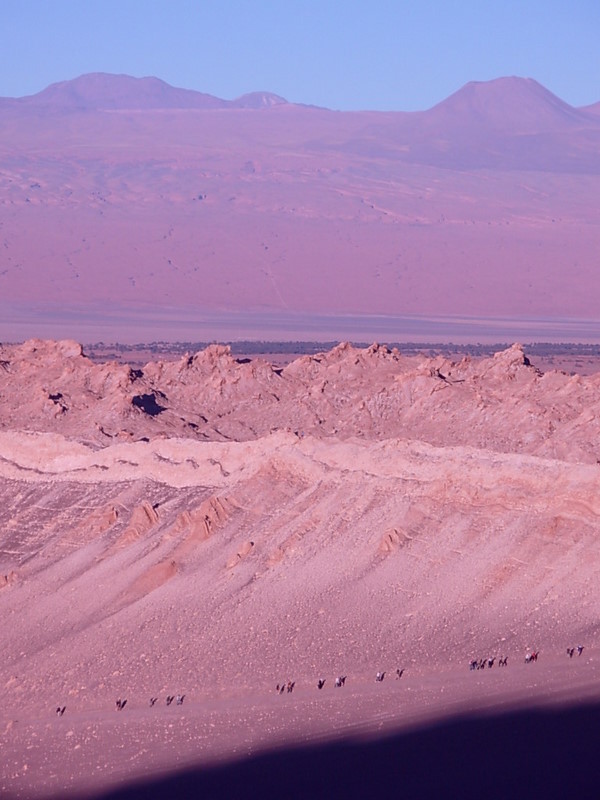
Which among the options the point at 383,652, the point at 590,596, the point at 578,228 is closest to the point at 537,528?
the point at 590,596

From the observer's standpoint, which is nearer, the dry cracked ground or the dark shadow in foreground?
the dark shadow in foreground

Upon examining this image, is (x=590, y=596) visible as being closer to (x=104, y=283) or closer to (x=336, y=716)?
(x=336, y=716)

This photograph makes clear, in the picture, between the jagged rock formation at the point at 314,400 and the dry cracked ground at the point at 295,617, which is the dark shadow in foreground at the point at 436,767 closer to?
the dry cracked ground at the point at 295,617

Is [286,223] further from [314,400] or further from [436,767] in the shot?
Answer: [436,767]

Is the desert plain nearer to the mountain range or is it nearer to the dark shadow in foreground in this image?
the dark shadow in foreground

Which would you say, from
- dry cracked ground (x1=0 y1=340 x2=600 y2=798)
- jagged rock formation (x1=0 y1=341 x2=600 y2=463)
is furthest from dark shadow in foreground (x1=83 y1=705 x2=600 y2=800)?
jagged rock formation (x1=0 y1=341 x2=600 y2=463)

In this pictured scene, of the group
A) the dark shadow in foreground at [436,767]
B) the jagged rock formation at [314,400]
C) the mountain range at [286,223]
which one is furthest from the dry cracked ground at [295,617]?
the mountain range at [286,223]
